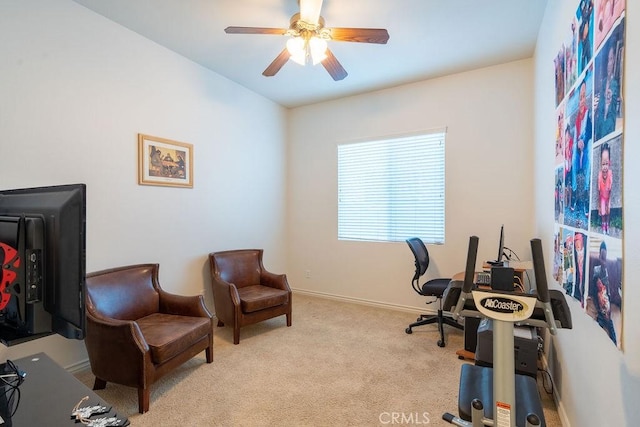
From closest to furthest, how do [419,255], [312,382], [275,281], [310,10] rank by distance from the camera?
1. [310,10]
2. [312,382]
3. [419,255]
4. [275,281]

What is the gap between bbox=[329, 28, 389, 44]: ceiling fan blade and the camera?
2205 millimetres

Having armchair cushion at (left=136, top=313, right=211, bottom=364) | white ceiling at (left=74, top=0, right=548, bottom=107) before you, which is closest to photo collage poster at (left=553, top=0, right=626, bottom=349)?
white ceiling at (left=74, top=0, right=548, bottom=107)

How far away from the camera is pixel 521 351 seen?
2117 millimetres

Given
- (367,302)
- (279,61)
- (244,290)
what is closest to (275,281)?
(244,290)

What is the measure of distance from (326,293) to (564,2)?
3965 mm

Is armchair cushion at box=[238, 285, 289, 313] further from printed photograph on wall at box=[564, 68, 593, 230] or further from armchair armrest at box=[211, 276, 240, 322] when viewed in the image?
printed photograph on wall at box=[564, 68, 593, 230]

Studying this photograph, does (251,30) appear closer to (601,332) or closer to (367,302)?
(601,332)

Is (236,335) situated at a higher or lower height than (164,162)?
lower

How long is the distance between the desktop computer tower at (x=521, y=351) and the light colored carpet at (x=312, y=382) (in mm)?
272

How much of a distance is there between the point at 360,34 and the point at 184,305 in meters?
2.63

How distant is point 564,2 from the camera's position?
6.29 feet

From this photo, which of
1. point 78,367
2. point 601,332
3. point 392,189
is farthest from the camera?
point 392,189

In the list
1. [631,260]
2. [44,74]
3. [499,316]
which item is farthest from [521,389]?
[44,74]

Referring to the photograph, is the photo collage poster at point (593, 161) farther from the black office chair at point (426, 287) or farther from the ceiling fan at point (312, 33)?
the black office chair at point (426, 287)
